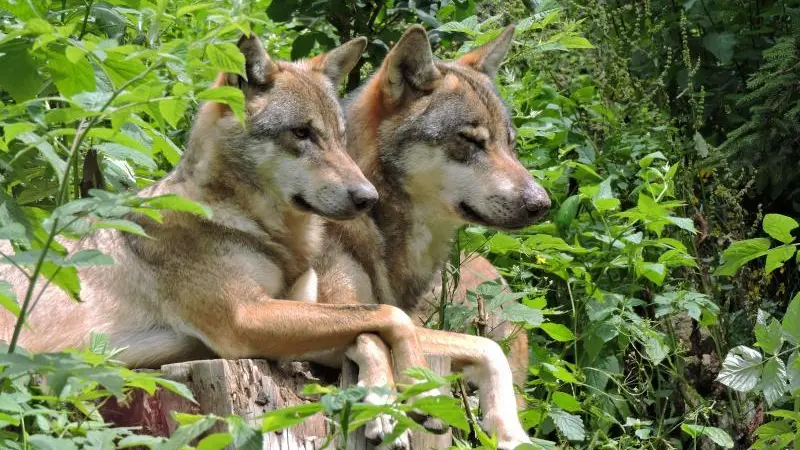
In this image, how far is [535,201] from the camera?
5.32 m

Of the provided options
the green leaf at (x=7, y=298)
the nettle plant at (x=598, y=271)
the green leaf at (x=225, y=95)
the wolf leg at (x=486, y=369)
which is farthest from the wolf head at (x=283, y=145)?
the green leaf at (x=7, y=298)

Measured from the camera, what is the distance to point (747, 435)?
642 cm

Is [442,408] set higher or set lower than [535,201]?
higher

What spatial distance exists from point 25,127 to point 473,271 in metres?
3.48

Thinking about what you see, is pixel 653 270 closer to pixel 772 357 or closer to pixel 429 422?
pixel 772 357

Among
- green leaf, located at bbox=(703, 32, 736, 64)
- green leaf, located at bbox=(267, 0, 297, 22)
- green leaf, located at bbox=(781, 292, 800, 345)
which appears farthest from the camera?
green leaf, located at bbox=(703, 32, 736, 64)

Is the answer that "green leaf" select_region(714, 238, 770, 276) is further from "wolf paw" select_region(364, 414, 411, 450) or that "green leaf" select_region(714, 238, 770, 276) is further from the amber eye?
the amber eye

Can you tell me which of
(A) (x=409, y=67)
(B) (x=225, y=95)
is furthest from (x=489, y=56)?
(B) (x=225, y=95)

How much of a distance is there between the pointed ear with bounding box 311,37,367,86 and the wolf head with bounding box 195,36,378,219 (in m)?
0.35

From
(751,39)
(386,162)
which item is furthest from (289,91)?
(751,39)

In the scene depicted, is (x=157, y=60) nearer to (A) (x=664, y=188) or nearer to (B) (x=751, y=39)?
(A) (x=664, y=188)

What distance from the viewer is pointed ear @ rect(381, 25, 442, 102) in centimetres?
543

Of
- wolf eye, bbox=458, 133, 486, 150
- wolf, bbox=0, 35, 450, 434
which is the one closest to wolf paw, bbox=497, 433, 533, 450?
wolf, bbox=0, 35, 450, 434

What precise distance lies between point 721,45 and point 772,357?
146 inches
